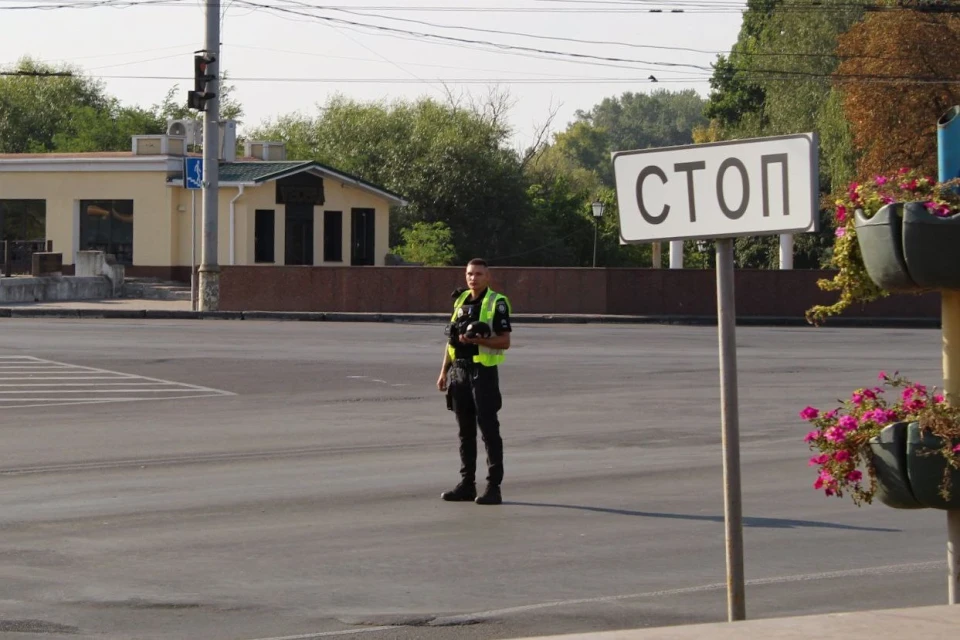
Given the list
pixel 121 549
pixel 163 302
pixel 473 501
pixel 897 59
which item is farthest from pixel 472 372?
pixel 897 59

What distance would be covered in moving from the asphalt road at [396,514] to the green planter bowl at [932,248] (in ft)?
7.59

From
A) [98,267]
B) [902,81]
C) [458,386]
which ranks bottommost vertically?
[458,386]

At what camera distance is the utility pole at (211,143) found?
111ft

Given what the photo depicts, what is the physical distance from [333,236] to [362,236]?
1343 millimetres

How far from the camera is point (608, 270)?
125 feet

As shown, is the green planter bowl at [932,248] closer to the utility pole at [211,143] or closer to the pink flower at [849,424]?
the pink flower at [849,424]

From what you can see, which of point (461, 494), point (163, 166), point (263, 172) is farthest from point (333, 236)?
point (461, 494)

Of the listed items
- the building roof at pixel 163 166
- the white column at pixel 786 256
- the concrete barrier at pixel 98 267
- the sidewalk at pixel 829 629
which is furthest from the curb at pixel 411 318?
the sidewalk at pixel 829 629

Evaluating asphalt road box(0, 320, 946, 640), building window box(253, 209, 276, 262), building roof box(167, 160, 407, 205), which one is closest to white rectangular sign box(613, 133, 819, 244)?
asphalt road box(0, 320, 946, 640)

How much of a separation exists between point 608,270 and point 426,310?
4.86m

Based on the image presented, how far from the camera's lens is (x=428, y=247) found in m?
53.1

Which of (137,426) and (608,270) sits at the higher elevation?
(608,270)

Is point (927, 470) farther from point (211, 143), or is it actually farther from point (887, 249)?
point (211, 143)

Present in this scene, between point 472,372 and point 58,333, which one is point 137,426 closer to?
point 472,372
